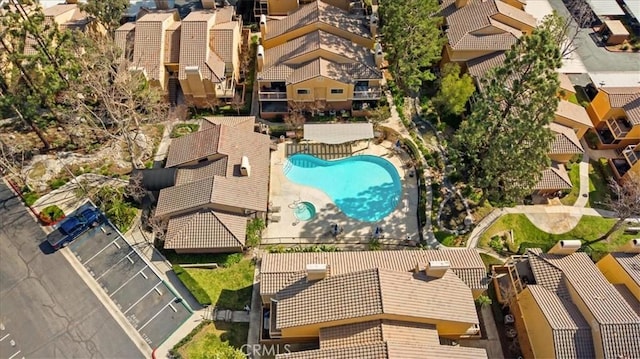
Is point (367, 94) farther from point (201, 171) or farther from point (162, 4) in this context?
point (162, 4)

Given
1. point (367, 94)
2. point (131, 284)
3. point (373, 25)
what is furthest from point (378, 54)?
point (131, 284)

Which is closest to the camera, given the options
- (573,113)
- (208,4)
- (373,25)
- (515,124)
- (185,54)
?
(515,124)

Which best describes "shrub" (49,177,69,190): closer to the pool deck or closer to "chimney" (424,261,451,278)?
the pool deck

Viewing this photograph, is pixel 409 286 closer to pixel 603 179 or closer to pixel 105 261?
pixel 105 261

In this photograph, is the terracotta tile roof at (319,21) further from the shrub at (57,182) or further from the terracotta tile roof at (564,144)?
the shrub at (57,182)

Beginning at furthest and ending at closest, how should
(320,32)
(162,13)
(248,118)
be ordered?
(162,13) → (320,32) → (248,118)

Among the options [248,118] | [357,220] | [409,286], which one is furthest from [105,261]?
[409,286]

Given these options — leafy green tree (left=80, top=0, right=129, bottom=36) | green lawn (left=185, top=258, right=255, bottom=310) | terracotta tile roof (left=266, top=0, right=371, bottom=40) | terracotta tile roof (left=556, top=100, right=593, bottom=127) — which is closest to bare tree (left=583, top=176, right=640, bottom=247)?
terracotta tile roof (left=556, top=100, right=593, bottom=127)
